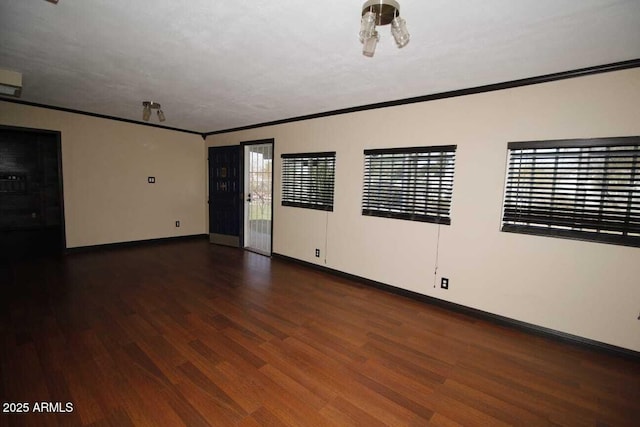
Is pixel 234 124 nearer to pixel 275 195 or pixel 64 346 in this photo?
pixel 275 195

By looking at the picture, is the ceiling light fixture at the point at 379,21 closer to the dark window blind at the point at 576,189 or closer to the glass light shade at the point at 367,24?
the glass light shade at the point at 367,24

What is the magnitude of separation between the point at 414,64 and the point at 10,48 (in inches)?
143

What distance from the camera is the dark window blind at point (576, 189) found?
2.30 meters

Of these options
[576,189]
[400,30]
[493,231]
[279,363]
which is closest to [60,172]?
[279,363]

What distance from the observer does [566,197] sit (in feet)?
8.34

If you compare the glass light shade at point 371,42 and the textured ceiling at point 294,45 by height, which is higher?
the textured ceiling at point 294,45

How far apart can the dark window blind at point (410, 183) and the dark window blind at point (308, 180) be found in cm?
66

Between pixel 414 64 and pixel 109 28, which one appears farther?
pixel 414 64

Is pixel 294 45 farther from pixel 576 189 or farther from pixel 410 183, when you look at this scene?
pixel 576 189

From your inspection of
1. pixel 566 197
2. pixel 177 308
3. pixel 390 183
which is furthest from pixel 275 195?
pixel 566 197

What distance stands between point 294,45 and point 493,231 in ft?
8.76

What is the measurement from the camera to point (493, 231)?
2900 millimetres

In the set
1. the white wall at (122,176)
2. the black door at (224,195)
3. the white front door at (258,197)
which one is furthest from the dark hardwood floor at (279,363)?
the black door at (224,195)

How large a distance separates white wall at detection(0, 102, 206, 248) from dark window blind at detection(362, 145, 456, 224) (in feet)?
14.6
